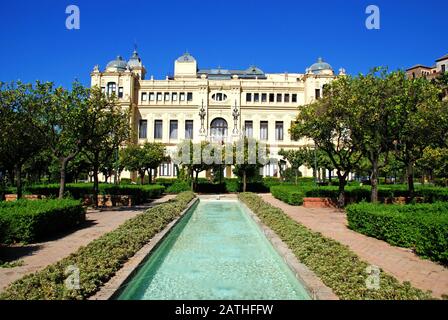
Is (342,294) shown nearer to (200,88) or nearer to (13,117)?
(13,117)

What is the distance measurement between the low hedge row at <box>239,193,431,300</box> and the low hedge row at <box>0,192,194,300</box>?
372cm

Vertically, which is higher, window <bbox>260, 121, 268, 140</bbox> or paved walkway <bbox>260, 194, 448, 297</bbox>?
window <bbox>260, 121, 268, 140</bbox>

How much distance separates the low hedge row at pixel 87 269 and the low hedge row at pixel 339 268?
372 centimetres

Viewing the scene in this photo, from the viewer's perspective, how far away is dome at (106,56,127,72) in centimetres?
5867

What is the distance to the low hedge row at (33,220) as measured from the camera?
966 centimetres

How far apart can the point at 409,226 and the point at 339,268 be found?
12.6 ft

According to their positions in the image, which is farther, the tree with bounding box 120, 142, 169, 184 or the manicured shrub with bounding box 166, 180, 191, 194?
the manicured shrub with bounding box 166, 180, 191, 194

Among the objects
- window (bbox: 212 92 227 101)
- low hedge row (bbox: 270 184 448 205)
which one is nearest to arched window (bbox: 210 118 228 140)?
window (bbox: 212 92 227 101)

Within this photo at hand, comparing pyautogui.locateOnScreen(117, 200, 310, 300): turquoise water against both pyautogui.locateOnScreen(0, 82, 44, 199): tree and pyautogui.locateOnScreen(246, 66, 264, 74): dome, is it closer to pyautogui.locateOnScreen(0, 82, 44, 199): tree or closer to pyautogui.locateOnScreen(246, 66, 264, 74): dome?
pyautogui.locateOnScreen(0, 82, 44, 199): tree

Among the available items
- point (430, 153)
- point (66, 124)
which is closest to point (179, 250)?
point (66, 124)

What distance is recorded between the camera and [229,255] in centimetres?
936

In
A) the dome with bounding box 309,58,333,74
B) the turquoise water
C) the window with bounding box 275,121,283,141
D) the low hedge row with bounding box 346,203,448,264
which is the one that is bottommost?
the turquoise water

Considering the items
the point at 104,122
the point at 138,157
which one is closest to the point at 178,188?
the point at 138,157
